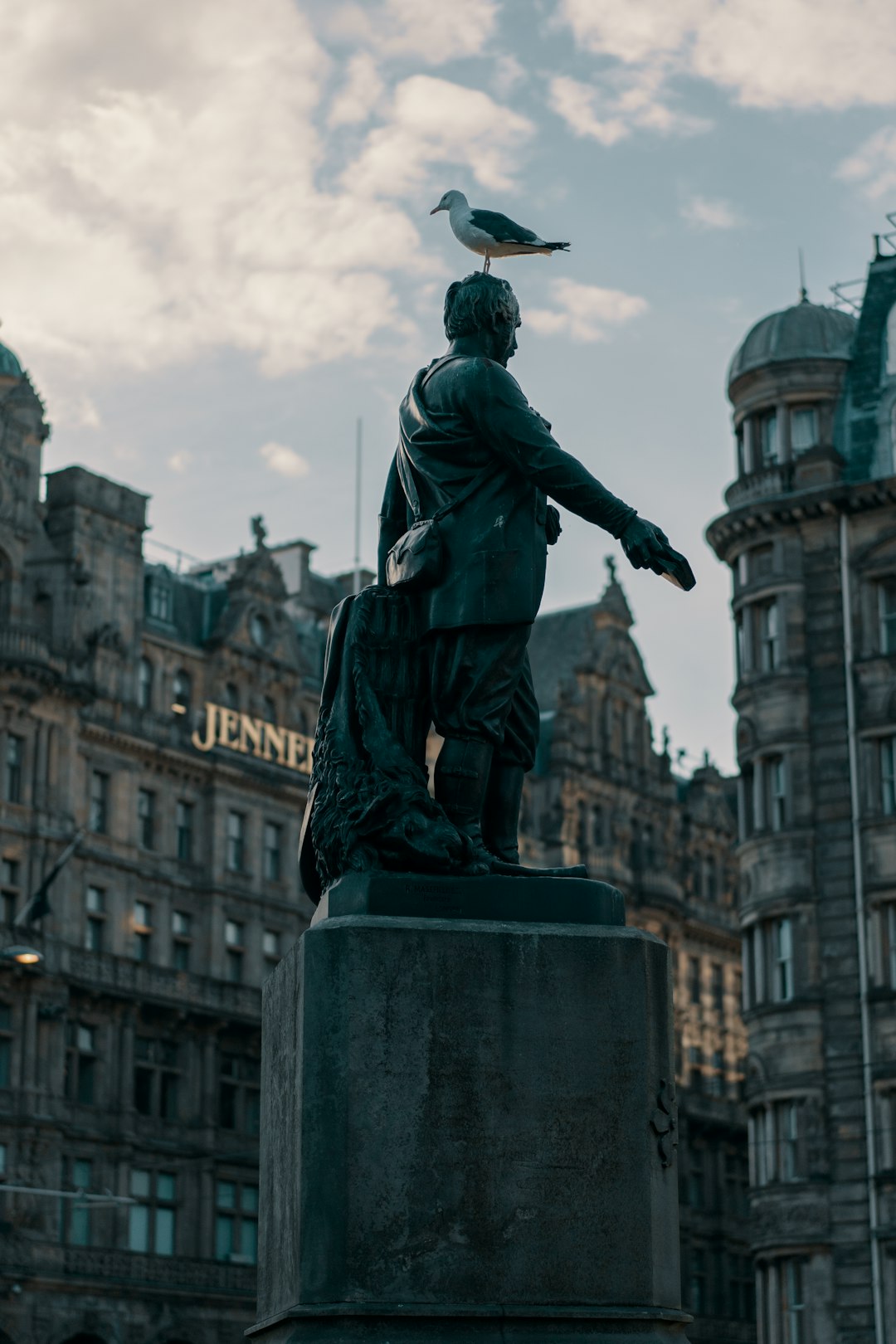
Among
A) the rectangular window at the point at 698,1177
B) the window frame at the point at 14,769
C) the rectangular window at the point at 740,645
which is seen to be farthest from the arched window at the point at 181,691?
the rectangular window at the point at 698,1177

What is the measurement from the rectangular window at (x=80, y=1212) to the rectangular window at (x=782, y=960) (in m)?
19.1

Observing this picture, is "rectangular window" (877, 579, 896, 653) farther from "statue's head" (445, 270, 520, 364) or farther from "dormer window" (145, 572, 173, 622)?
"statue's head" (445, 270, 520, 364)

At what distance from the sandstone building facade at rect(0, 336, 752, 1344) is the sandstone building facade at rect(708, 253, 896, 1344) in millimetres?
16154

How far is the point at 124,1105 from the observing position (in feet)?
209

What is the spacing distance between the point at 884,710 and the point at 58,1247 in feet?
81.5

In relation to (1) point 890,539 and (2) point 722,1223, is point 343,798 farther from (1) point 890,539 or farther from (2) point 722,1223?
(2) point 722,1223

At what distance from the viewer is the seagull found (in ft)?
32.8

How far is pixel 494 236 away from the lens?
10.0 metres

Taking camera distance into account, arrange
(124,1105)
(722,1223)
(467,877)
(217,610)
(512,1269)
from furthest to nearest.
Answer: (722,1223), (217,610), (124,1105), (467,877), (512,1269)

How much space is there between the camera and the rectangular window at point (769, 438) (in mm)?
58156

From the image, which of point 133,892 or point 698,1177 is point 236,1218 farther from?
point 698,1177

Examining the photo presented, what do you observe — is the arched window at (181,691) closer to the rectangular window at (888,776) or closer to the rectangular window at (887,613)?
the rectangular window at (887,613)

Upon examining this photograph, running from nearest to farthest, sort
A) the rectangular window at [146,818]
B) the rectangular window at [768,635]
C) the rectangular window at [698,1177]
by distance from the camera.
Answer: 1. the rectangular window at [768,635]
2. the rectangular window at [146,818]
3. the rectangular window at [698,1177]

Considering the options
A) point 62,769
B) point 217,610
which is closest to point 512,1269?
point 62,769
